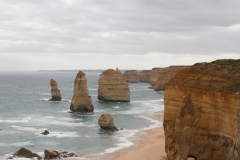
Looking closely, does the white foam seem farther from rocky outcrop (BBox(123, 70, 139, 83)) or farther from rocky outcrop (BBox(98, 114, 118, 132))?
rocky outcrop (BBox(123, 70, 139, 83))

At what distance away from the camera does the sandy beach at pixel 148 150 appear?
23.7 metres

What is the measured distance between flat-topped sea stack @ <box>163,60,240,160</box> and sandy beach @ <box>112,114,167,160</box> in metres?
4.31

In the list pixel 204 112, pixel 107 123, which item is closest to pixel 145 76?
pixel 107 123

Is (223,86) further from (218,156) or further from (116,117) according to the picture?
(116,117)

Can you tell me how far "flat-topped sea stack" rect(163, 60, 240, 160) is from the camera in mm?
14219

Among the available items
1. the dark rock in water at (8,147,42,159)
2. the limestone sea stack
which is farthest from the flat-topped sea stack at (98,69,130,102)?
the dark rock in water at (8,147,42,159)

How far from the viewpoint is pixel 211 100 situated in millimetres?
15781

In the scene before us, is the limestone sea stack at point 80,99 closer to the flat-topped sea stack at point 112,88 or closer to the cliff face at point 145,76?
the flat-topped sea stack at point 112,88

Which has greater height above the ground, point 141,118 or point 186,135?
point 186,135

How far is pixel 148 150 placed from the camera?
26.0m

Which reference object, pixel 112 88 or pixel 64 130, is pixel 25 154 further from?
pixel 112 88

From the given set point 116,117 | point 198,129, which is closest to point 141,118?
point 116,117

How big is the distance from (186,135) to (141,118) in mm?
28702

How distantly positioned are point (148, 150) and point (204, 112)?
11169mm
